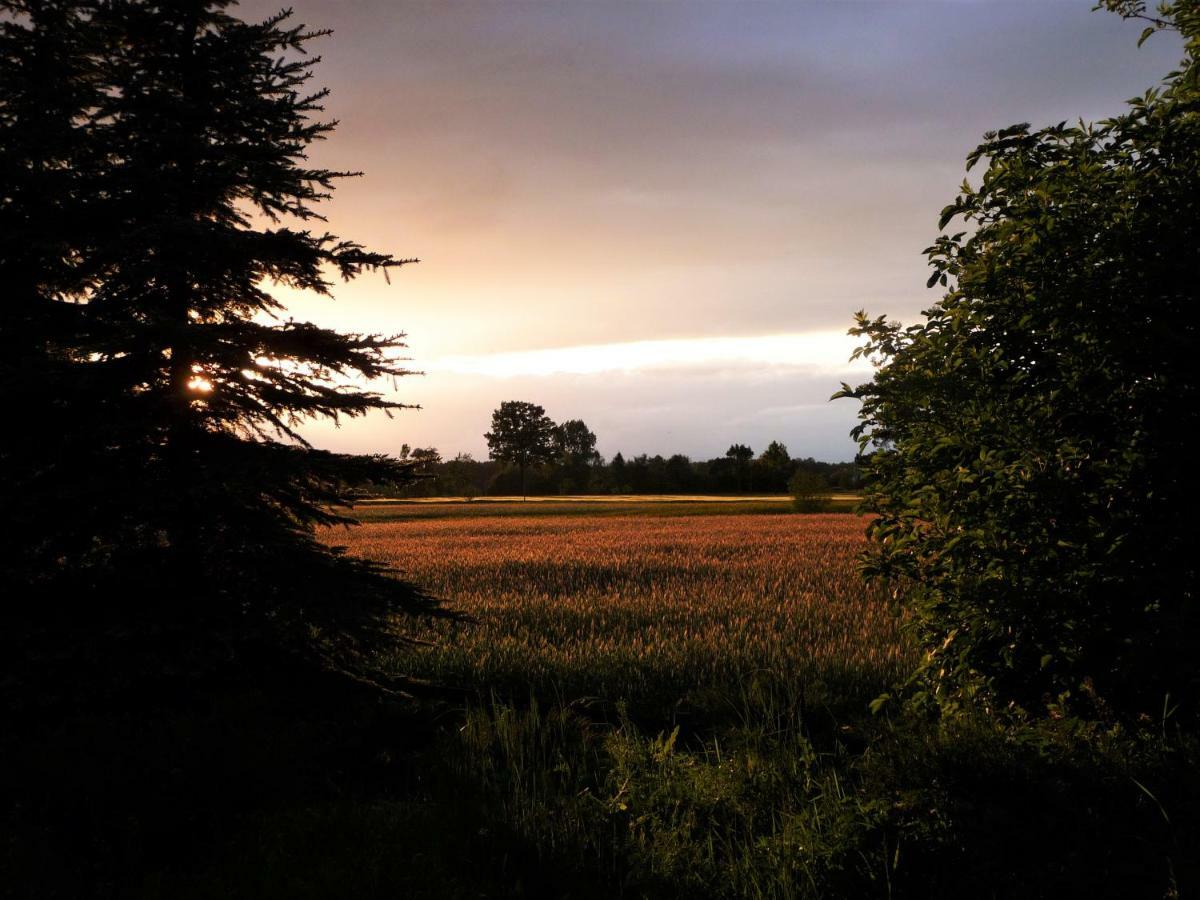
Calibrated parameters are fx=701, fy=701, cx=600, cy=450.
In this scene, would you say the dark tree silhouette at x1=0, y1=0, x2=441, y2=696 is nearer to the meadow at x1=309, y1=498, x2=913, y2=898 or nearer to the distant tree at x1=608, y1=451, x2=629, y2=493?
the meadow at x1=309, y1=498, x2=913, y2=898

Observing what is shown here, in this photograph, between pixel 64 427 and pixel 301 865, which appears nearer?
pixel 301 865

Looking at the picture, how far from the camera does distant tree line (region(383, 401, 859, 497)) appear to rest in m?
91.9

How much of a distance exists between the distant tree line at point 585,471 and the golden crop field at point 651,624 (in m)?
66.3

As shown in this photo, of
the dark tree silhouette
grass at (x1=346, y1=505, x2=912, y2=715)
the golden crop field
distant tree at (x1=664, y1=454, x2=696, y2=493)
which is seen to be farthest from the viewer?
distant tree at (x1=664, y1=454, x2=696, y2=493)

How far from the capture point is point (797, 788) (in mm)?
4980

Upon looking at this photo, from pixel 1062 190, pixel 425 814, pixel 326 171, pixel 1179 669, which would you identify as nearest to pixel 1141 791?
pixel 1179 669

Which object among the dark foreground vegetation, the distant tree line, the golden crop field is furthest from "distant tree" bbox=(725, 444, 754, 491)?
the dark foreground vegetation

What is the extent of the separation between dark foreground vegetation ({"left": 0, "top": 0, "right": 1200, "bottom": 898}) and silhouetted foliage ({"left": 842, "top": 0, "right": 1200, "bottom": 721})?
27mm

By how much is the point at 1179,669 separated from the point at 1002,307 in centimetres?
256

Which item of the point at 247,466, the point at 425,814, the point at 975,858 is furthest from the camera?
the point at 247,466

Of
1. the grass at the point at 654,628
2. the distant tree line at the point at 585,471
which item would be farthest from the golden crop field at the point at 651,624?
the distant tree line at the point at 585,471

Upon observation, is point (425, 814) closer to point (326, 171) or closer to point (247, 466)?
point (247, 466)

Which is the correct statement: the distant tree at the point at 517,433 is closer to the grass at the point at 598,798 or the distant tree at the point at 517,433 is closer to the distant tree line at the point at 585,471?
the distant tree line at the point at 585,471

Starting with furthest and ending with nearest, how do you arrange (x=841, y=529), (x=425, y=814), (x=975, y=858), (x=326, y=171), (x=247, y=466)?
(x=841, y=529) < (x=326, y=171) < (x=247, y=466) < (x=425, y=814) < (x=975, y=858)
